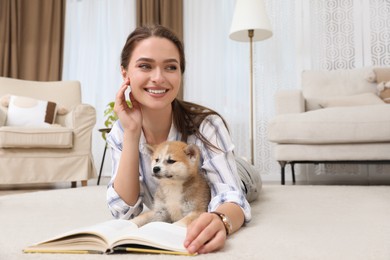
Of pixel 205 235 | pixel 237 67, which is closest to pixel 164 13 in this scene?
pixel 237 67

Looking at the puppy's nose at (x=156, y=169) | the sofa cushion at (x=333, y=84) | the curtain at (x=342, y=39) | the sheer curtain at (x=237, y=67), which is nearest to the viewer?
the puppy's nose at (x=156, y=169)

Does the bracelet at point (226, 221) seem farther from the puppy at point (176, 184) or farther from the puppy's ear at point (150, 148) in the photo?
the puppy's ear at point (150, 148)

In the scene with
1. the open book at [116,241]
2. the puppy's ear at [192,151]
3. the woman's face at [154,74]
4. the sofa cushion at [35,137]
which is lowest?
the open book at [116,241]

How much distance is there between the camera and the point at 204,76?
14.8 feet

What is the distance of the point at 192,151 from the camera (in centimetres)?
117

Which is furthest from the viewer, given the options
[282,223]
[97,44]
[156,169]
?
[97,44]

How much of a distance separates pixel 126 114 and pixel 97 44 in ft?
12.3

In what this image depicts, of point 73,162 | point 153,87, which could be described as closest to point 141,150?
point 153,87

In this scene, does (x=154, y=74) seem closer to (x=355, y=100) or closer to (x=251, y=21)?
(x=355, y=100)

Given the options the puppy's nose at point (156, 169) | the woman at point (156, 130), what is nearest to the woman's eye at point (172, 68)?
the woman at point (156, 130)

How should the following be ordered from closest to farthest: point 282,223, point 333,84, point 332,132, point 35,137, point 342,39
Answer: point 282,223, point 332,132, point 35,137, point 333,84, point 342,39

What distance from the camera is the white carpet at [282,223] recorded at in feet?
3.11

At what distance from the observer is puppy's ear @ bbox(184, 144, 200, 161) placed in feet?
3.80

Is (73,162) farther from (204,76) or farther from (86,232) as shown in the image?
(86,232)
